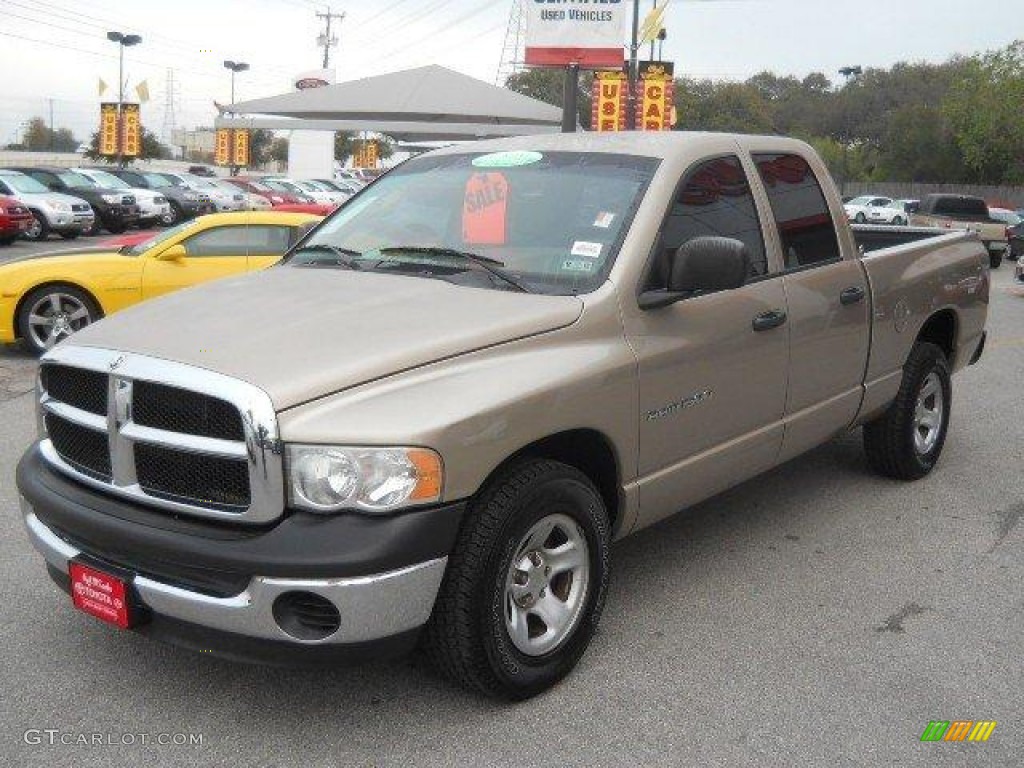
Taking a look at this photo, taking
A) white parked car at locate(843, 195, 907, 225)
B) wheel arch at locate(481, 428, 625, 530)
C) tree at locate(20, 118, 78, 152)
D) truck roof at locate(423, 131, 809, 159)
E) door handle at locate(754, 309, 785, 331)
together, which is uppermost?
tree at locate(20, 118, 78, 152)

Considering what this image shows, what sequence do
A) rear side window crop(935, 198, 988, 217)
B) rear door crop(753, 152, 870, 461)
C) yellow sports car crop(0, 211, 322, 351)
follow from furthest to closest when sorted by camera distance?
rear side window crop(935, 198, 988, 217)
yellow sports car crop(0, 211, 322, 351)
rear door crop(753, 152, 870, 461)

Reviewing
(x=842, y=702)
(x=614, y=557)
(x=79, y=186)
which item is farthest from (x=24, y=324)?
(x=79, y=186)

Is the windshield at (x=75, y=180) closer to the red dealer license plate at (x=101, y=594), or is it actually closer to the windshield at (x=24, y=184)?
the windshield at (x=24, y=184)

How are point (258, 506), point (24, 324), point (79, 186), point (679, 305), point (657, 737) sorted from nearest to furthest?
point (258, 506), point (657, 737), point (679, 305), point (24, 324), point (79, 186)

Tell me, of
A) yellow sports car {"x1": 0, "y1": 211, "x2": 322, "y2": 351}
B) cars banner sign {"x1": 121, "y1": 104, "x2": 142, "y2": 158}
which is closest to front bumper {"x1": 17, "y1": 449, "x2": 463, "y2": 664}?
yellow sports car {"x1": 0, "y1": 211, "x2": 322, "y2": 351}

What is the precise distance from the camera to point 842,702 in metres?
3.38

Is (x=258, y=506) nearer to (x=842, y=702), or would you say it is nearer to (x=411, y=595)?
(x=411, y=595)

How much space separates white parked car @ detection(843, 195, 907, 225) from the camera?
39000mm

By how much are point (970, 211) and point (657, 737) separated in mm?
27108

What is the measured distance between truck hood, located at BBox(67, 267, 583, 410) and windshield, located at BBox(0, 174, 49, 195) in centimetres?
2236

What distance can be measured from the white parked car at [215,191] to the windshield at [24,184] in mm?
6966

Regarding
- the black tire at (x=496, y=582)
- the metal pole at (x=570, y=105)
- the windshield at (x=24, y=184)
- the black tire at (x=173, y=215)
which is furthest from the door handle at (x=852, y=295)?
the black tire at (x=173, y=215)

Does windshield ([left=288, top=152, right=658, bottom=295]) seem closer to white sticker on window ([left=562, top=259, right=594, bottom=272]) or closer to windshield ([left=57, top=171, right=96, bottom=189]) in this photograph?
white sticker on window ([left=562, top=259, right=594, bottom=272])

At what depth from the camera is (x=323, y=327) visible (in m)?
3.24
